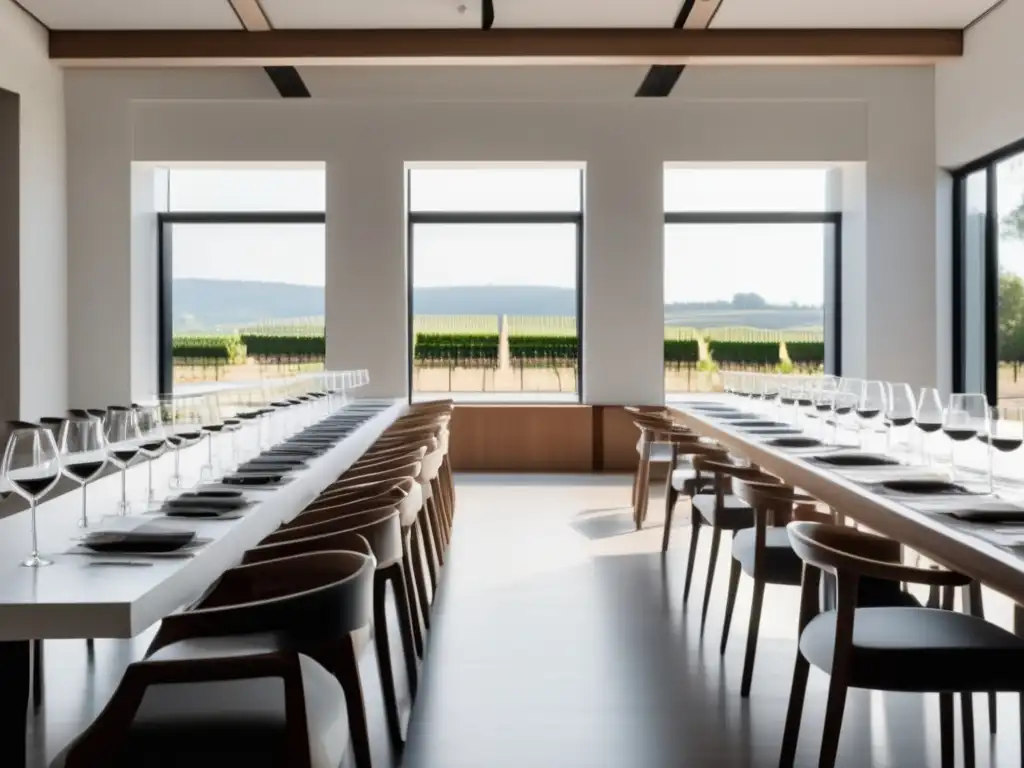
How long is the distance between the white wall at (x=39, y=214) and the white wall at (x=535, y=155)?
17 centimetres

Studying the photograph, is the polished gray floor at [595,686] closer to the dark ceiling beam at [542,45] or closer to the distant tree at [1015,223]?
the distant tree at [1015,223]

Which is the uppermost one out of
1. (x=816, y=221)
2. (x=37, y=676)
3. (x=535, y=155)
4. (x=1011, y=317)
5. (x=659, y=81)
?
(x=659, y=81)

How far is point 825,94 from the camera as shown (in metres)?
9.61

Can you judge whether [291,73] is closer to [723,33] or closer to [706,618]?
[723,33]

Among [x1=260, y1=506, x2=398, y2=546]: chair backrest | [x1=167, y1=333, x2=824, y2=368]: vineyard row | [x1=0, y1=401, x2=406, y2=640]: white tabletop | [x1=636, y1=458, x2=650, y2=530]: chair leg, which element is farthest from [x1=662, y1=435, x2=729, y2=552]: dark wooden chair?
[x1=167, y1=333, x2=824, y2=368]: vineyard row

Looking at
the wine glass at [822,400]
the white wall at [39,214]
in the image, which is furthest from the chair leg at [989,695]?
the white wall at [39,214]

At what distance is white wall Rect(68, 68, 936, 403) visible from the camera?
9.59 metres

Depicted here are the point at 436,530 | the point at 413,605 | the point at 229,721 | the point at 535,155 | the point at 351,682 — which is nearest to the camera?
the point at 229,721

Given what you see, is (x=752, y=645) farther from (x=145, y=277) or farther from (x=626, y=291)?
(x=145, y=277)

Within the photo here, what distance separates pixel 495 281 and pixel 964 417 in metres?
7.55

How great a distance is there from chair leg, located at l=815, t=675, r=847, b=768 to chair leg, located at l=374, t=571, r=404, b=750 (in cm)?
129

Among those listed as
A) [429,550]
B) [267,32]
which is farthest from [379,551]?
[267,32]

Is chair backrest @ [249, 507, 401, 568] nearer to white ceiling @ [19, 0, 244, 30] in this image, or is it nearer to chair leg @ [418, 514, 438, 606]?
chair leg @ [418, 514, 438, 606]

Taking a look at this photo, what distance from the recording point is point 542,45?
28.5 ft
